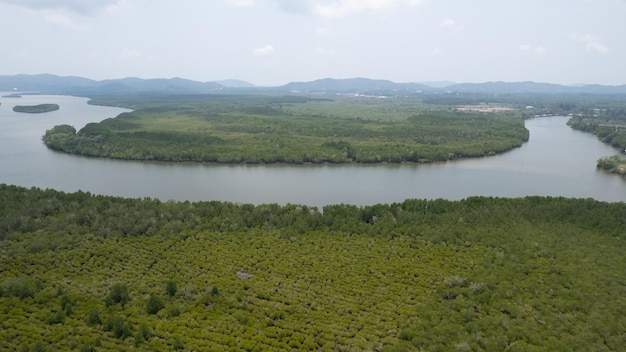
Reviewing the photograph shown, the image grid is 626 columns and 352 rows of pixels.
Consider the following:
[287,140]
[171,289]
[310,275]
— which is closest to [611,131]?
[287,140]

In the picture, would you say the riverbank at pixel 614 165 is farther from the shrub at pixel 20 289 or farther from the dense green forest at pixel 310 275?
the shrub at pixel 20 289

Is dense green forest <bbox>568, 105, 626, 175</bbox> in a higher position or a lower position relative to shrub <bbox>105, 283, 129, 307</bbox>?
higher

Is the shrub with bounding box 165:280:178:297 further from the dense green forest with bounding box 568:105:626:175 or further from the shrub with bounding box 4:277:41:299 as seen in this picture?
the dense green forest with bounding box 568:105:626:175

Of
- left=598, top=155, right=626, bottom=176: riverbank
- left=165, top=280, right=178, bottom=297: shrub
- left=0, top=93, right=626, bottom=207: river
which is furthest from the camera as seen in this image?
left=598, top=155, right=626, bottom=176: riverbank

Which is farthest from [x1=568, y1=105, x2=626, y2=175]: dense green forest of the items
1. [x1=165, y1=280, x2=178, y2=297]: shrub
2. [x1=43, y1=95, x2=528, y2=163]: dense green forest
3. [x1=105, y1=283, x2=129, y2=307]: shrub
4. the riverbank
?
[x1=105, y1=283, x2=129, y2=307]: shrub

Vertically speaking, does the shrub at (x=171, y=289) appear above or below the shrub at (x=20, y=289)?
below

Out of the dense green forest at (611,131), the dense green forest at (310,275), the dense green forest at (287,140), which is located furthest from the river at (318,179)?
the dense green forest at (310,275)
